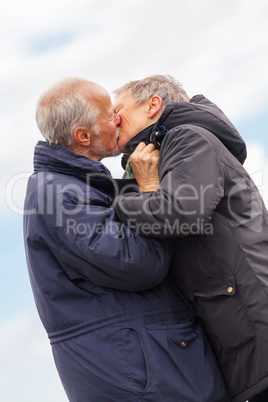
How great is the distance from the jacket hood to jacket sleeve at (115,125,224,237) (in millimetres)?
176

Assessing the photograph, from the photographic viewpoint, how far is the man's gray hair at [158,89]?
370 centimetres

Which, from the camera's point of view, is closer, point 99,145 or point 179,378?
point 179,378

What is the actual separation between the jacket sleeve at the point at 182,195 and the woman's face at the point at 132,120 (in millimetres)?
577

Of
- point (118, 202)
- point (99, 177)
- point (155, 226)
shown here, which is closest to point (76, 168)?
point (99, 177)

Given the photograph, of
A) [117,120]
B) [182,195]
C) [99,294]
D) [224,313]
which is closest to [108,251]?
[99,294]

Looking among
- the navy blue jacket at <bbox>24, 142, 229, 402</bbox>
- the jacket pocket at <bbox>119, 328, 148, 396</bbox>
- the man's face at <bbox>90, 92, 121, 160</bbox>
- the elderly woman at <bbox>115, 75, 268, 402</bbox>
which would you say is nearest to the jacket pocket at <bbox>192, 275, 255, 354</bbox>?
the elderly woman at <bbox>115, 75, 268, 402</bbox>

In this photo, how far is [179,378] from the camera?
315 cm

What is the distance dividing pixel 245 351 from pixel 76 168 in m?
1.41

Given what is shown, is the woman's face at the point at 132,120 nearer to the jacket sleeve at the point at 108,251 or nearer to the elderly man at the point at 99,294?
the elderly man at the point at 99,294

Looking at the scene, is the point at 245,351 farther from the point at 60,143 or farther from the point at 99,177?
the point at 60,143

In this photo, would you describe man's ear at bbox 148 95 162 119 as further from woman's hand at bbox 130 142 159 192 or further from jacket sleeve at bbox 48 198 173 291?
jacket sleeve at bbox 48 198 173 291

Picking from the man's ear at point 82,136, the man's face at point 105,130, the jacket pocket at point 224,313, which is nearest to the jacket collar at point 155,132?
the man's face at point 105,130

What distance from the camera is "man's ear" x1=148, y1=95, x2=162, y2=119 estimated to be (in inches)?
143

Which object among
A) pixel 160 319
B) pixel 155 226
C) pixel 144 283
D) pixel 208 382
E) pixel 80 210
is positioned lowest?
pixel 208 382
